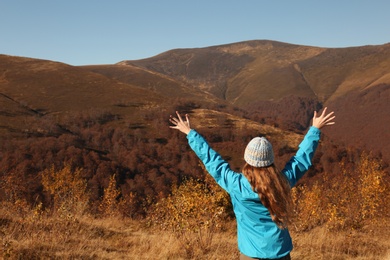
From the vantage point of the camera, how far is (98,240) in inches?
330

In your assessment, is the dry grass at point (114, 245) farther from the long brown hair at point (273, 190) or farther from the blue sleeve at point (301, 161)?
the long brown hair at point (273, 190)

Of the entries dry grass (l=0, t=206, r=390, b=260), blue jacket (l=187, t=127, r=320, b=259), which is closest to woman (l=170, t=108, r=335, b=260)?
blue jacket (l=187, t=127, r=320, b=259)

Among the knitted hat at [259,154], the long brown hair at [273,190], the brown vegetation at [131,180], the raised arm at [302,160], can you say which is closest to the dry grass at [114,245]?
the brown vegetation at [131,180]

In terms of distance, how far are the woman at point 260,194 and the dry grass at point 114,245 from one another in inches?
157

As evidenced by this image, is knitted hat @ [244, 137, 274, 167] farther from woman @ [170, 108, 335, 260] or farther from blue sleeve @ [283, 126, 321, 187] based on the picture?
blue sleeve @ [283, 126, 321, 187]

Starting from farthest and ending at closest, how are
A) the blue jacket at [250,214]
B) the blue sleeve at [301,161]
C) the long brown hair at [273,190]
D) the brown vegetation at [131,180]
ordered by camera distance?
the brown vegetation at [131,180], the blue sleeve at [301,161], the blue jacket at [250,214], the long brown hair at [273,190]

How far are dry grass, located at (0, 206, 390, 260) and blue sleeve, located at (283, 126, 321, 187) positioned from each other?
4.15 m

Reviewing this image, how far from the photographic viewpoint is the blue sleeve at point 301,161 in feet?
11.0

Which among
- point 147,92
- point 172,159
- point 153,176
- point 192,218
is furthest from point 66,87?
point 192,218

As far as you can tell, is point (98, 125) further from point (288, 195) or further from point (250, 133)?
point (288, 195)

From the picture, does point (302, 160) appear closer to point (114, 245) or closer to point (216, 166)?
point (216, 166)

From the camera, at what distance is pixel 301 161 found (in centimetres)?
342

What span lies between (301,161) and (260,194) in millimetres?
701

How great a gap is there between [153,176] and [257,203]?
86259 millimetres
